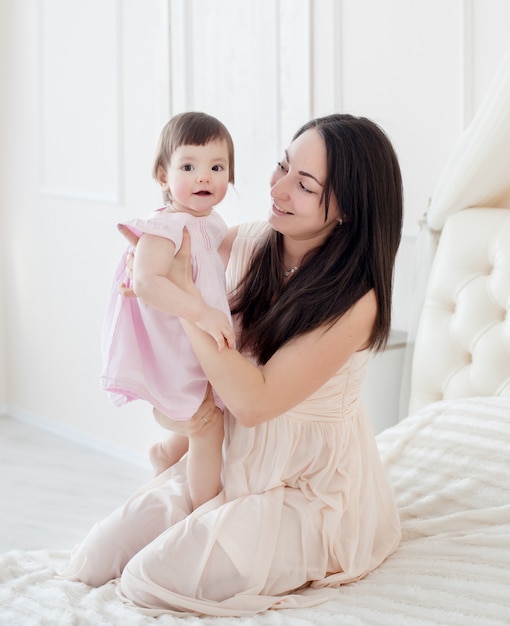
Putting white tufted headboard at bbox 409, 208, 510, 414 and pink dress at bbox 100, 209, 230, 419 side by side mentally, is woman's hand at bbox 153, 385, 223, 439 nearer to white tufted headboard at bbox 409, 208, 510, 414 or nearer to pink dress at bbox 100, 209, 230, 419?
pink dress at bbox 100, 209, 230, 419

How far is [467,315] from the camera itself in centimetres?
271

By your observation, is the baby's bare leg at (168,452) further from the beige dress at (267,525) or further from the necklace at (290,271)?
the necklace at (290,271)

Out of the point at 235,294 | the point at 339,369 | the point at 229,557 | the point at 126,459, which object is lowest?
the point at 126,459

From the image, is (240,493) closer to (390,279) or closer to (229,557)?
(229,557)

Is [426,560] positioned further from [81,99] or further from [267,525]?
[81,99]

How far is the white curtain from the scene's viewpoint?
260 centimetres

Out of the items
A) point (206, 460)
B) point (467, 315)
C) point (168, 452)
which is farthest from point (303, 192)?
point (467, 315)

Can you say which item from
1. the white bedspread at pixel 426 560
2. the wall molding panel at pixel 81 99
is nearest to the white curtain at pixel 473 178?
the white bedspread at pixel 426 560

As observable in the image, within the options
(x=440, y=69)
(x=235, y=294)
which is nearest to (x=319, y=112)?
(x=440, y=69)

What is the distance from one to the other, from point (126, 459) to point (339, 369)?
2.45m

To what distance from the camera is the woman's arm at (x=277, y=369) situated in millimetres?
1881

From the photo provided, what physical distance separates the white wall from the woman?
1039 mm

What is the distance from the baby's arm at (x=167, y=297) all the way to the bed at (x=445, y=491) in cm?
53

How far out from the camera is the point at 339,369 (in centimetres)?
200
